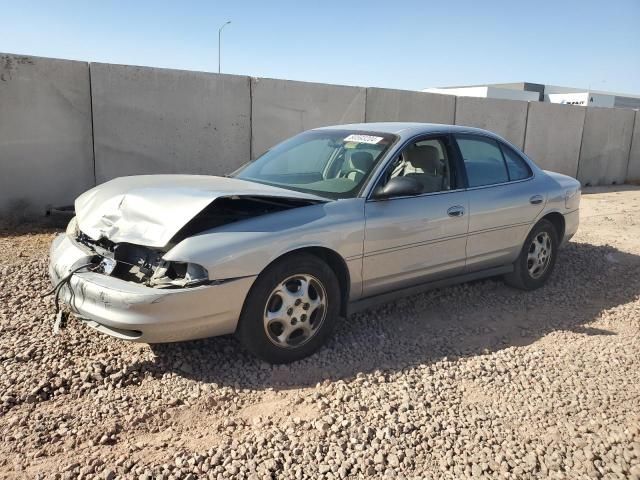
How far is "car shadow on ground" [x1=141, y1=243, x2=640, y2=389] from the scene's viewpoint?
3607mm

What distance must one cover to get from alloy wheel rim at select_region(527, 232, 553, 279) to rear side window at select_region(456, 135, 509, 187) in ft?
2.54

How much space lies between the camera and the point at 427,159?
184 inches

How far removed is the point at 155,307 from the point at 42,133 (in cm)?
568

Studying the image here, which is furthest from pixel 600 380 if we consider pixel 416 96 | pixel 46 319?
pixel 416 96

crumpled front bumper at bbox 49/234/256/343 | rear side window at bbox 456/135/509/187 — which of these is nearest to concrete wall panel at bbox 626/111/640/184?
rear side window at bbox 456/135/509/187

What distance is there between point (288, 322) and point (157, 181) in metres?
1.50

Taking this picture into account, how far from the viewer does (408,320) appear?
4609 mm

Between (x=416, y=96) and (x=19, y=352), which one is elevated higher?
(x=416, y=96)

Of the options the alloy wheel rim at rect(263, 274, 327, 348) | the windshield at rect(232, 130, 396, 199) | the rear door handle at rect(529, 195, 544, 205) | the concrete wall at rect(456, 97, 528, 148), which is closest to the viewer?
the alloy wheel rim at rect(263, 274, 327, 348)

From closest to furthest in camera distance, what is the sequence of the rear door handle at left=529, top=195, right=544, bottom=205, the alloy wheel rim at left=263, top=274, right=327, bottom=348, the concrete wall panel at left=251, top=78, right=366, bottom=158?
the alloy wheel rim at left=263, top=274, right=327, bottom=348, the rear door handle at left=529, top=195, right=544, bottom=205, the concrete wall panel at left=251, top=78, right=366, bottom=158

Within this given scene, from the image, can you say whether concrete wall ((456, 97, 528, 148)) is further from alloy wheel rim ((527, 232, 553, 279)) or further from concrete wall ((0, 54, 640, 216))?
alloy wheel rim ((527, 232, 553, 279))

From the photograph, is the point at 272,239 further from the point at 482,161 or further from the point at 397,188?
the point at 482,161

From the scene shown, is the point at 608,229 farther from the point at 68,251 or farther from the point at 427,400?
the point at 68,251

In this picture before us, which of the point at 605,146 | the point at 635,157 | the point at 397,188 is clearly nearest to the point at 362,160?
the point at 397,188
